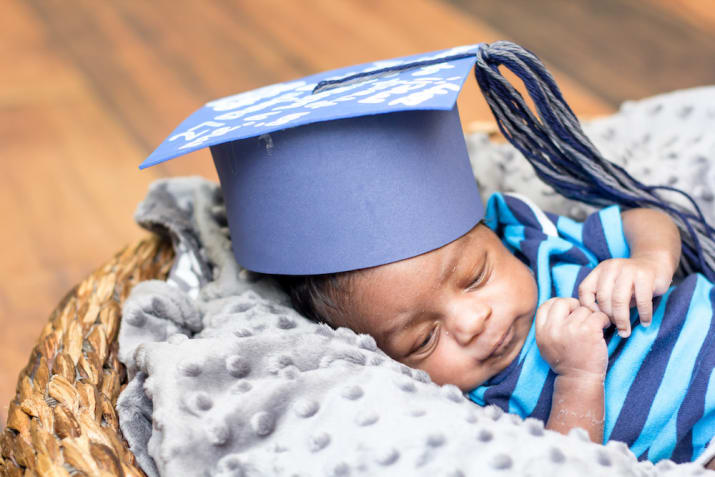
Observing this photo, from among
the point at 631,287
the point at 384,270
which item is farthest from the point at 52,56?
the point at 631,287

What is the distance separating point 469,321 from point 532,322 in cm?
12

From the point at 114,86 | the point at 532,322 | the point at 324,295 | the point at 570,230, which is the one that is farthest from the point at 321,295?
the point at 114,86

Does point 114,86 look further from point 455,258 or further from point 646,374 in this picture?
point 646,374

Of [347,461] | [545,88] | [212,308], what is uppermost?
[545,88]

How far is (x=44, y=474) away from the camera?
671 mm

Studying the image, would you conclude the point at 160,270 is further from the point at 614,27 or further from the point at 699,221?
the point at 614,27

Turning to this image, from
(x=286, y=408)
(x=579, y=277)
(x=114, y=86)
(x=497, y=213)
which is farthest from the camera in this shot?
(x=114, y=86)

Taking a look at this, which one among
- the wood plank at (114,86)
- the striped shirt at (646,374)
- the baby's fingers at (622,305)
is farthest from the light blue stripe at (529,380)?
the wood plank at (114,86)

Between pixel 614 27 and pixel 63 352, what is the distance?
5.87ft

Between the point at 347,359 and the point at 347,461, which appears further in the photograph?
the point at 347,359

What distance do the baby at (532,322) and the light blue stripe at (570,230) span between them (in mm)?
70

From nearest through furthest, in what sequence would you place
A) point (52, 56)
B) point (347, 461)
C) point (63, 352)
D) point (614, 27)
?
point (347, 461) → point (63, 352) → point (614, 27) → point (52, 56)

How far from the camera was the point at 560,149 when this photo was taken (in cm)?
93

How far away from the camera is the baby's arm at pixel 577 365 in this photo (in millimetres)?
798
